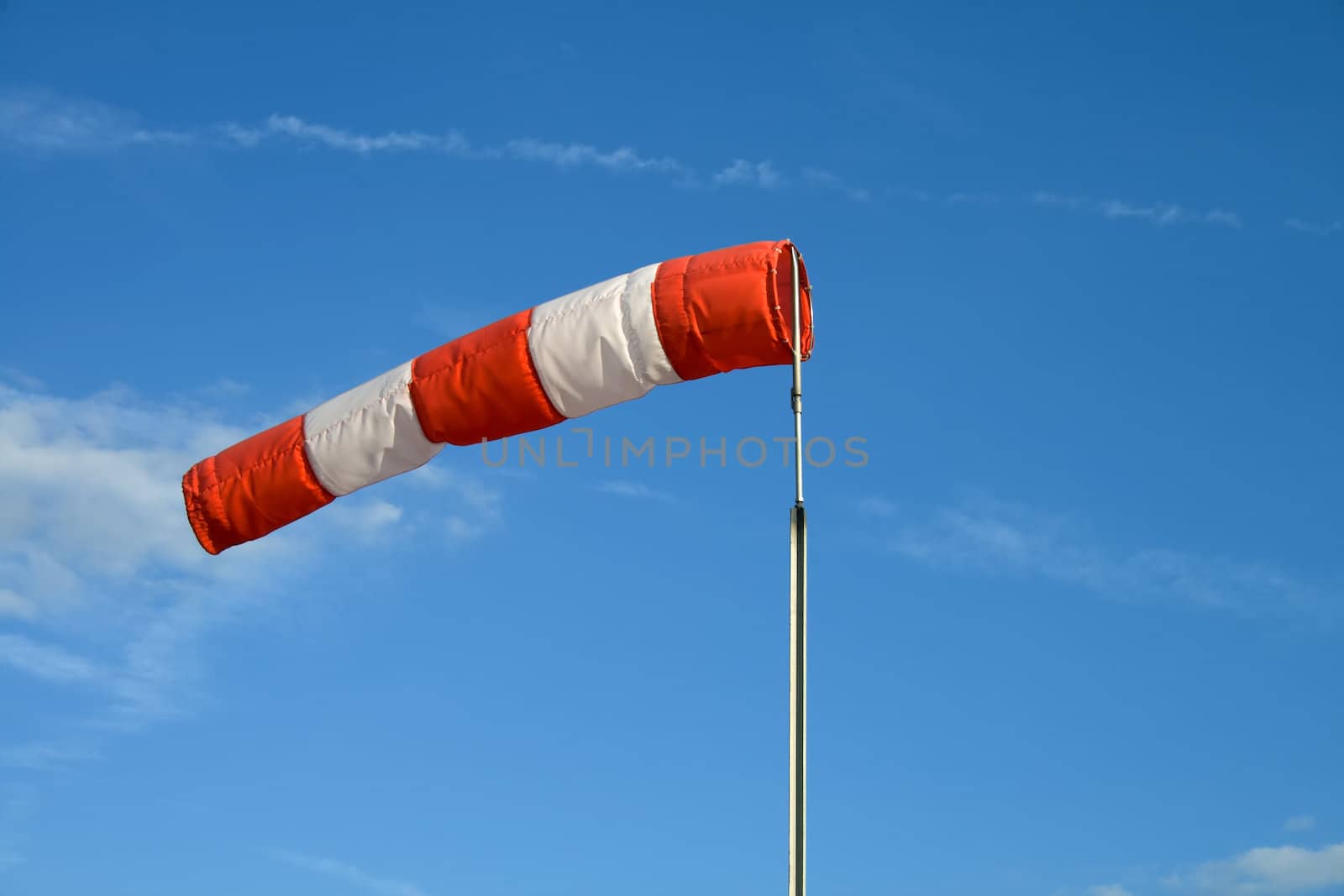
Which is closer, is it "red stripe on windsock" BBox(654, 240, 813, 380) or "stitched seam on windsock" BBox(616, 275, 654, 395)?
"red stripe on windsock" BBox(654, 240, 813, 380)

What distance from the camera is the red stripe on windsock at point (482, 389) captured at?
1630cm

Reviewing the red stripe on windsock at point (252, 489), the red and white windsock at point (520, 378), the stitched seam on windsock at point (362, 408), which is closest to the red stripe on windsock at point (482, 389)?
the red and white windsock at point (520, 378)

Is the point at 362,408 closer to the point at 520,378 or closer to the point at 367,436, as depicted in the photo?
the point at 367,436

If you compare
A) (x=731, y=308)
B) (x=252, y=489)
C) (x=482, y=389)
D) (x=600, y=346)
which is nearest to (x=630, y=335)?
(x=600, y=346)

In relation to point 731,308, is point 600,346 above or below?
above

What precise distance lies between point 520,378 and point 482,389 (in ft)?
1.77

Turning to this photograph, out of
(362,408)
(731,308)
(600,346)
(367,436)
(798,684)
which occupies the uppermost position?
(362,408)

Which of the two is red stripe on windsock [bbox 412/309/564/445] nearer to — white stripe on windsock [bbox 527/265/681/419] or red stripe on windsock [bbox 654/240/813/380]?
white stripe on windsock [bbox 527/265/681/419]

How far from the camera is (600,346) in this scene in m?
15.7

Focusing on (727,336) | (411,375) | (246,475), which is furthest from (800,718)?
(246,475)

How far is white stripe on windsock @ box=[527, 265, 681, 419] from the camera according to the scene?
15.5 m

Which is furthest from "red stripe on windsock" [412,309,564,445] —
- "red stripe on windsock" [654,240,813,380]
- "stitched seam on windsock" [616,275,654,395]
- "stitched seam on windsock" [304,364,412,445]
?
"red stripe on windsock" [654,240,813,380]

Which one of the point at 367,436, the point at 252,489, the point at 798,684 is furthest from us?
the point at 252,489

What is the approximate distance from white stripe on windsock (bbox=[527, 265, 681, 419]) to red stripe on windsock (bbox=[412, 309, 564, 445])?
150 mm
